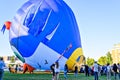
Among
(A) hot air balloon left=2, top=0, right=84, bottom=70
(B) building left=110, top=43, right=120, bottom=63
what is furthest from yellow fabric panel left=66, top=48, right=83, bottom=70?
(B) building left=110, top=43, right=120, bottom=63

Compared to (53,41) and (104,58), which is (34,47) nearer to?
(53,41)

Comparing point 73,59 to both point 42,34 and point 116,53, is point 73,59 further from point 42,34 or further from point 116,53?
point 116,53

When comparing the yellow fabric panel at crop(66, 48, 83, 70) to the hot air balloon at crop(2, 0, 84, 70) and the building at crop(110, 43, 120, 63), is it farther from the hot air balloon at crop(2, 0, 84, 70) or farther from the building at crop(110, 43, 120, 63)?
the building at crop(110, 43, 120, 63)

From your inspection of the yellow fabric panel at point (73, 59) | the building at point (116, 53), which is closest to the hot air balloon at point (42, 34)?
the yellow fabric panel at point (73, 59)

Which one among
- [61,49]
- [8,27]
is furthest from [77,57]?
[8,27]

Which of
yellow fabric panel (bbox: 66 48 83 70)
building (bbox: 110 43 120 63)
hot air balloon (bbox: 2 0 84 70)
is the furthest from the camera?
building (bbox: 110 43 120 63)

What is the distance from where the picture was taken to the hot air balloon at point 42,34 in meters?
32.9

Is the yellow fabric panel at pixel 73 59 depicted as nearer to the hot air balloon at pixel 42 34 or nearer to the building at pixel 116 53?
the hot air balloon at pixel 42 34

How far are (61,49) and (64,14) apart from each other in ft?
13.2

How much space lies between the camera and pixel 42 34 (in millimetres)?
32844

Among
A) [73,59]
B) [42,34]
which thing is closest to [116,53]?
[73,59]

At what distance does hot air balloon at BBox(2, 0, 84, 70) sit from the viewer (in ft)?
108

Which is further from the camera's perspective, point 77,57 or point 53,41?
point 77,57

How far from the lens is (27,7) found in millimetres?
34312
